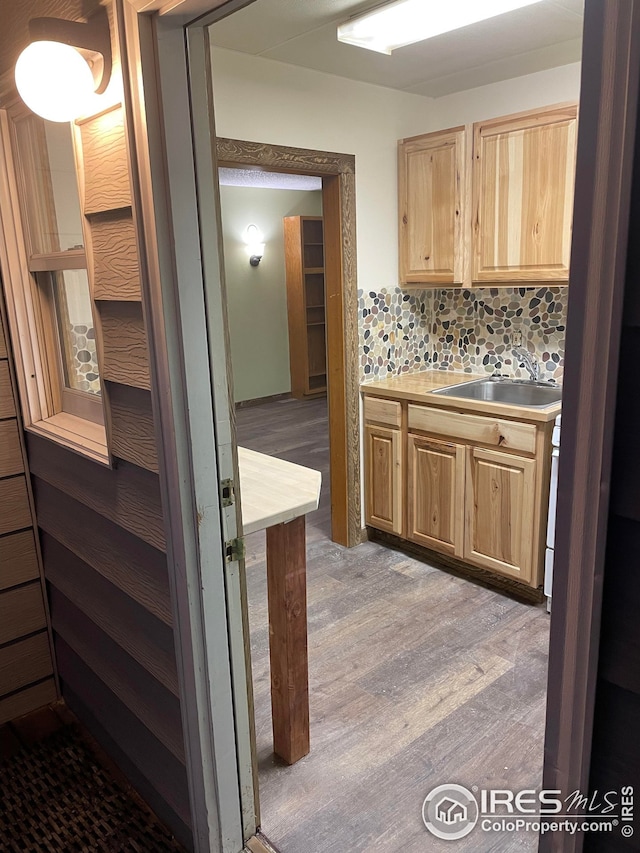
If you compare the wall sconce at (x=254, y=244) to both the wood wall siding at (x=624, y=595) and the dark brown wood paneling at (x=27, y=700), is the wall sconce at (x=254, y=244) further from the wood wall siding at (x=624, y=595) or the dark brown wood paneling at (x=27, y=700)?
the wood wall siding at (x=624, y=595)

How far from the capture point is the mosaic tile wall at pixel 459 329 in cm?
331

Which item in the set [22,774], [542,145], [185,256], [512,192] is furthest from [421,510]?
[185,256]

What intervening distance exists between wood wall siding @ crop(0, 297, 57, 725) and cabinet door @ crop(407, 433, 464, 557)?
1857mm

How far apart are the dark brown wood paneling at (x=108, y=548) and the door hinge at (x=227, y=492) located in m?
0.22

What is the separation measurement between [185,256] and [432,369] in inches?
107

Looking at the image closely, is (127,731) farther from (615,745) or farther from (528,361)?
(528,361)

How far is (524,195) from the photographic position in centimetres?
287

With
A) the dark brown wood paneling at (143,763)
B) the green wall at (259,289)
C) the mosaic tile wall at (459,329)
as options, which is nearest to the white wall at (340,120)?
the mosaic tile wall at (459,329)

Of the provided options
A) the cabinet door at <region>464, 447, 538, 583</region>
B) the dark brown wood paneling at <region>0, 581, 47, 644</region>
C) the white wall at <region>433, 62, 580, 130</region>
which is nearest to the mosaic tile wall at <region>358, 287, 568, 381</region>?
the cabinet door at <region>464, 447, 538, 583</region>

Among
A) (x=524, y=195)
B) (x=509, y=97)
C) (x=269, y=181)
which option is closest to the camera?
(x=524, y=195)

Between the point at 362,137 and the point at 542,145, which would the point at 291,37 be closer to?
the point at 362,137

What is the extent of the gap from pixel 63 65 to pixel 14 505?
4.69 ft

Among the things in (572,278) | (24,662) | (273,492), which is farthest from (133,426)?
(24,662)

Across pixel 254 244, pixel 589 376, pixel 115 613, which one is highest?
pixel 254 244
